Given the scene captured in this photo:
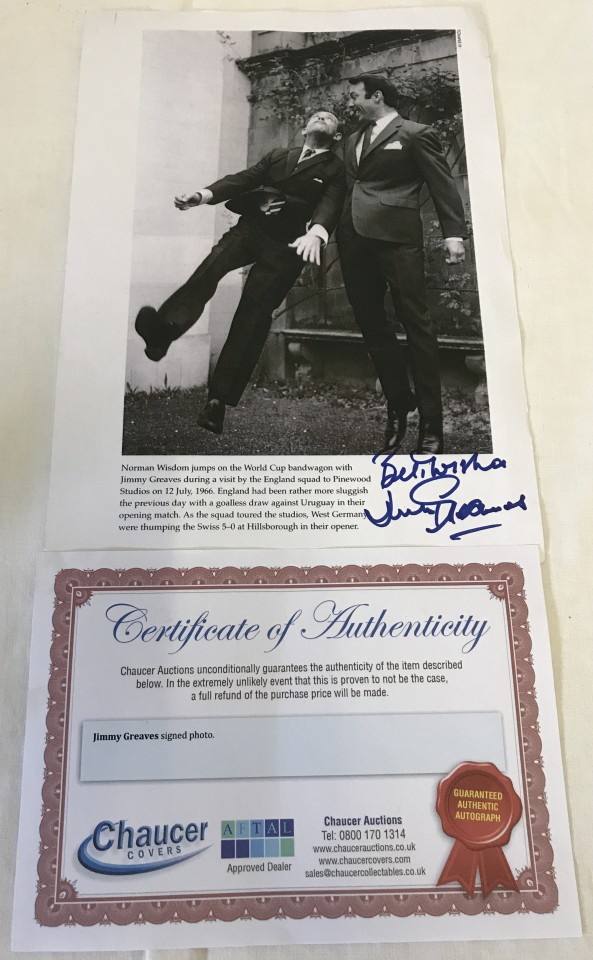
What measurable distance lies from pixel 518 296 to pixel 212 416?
0.74 feet

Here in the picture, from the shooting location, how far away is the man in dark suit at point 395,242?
44 cm

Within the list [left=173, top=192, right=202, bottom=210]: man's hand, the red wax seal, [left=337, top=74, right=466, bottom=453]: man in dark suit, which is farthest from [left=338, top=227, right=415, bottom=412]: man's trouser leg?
the red wax seal

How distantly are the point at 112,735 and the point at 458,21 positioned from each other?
0.56m

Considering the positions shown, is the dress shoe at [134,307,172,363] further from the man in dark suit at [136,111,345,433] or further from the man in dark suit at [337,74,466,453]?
the man in dark suit at [337,74,466,453]

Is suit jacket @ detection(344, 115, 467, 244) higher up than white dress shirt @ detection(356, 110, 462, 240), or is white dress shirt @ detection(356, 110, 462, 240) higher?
white dress shirt @ detection(356, 110, 462, 240)

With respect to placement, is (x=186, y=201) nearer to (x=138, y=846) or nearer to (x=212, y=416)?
(x=212, y=416)

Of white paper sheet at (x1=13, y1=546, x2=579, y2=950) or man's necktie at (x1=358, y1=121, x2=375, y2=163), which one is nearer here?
white paper sheet at (x1=13, y1=546, x2=579, y2=950)

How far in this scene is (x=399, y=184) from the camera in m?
0.46

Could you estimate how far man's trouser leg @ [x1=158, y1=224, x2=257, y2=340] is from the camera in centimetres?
45

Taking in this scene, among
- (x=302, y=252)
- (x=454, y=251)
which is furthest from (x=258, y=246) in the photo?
(x=454, y=251)

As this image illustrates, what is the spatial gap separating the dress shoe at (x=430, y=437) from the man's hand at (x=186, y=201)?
22 cm

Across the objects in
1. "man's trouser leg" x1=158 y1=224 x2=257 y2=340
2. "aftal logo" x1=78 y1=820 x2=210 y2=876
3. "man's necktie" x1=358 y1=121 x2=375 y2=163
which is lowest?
"aftal logo" x1=78 y1=820 x2=210 y2=876

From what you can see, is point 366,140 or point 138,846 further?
point 366,140

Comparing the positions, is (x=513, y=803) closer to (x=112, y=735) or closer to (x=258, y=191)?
(x=112, y=735)
